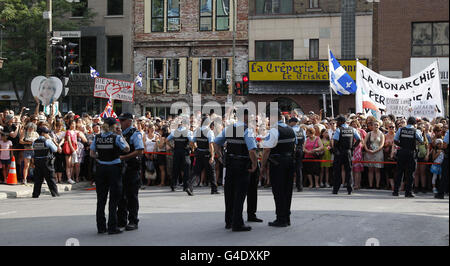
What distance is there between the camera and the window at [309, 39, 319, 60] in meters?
35.0

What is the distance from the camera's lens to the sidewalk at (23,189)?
53.3 ft

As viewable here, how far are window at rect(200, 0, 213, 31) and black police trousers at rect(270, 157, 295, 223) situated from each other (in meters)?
27.2

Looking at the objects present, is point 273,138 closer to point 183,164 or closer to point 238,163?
point 238,163

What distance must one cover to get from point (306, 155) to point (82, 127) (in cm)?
698

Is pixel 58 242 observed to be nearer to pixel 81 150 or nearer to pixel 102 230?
pixel 102 230

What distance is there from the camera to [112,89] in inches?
870

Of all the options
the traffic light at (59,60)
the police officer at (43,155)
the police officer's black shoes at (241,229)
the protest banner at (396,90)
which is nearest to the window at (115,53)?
the traffic light at (59,60)

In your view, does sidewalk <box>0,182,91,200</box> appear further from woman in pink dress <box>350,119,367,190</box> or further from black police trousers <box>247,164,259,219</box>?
woman in pink dress <box>350,119,367,190</box>

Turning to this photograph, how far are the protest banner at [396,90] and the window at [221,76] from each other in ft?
50.8

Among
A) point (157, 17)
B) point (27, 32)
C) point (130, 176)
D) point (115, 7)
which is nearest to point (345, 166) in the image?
point (130, 176)

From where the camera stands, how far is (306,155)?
1816 centimetres

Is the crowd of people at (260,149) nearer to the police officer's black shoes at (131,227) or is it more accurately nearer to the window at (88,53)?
the police officer's black shoes at (131,227)

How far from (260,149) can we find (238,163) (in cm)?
814
